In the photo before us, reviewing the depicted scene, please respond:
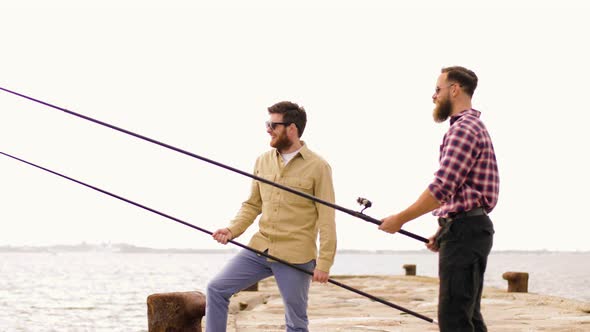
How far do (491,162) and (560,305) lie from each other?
651cm

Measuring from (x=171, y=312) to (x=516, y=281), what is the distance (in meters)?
8.28

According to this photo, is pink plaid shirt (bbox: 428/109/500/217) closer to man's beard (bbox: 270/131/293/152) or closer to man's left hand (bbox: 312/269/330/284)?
man's left hand (bbox: 312/269/330/284)

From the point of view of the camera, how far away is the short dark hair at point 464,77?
370 centimetres

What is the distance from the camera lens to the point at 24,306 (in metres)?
34.6

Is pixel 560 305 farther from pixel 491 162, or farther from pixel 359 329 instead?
pixel 491 162

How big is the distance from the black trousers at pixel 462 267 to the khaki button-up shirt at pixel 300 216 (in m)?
1.11

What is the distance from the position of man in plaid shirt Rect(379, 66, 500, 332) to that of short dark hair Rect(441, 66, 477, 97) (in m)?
0.15

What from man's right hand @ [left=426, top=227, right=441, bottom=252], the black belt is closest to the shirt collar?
the black belt

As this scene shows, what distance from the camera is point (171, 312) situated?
4754 millimetres

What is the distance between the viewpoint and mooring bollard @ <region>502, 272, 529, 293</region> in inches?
463

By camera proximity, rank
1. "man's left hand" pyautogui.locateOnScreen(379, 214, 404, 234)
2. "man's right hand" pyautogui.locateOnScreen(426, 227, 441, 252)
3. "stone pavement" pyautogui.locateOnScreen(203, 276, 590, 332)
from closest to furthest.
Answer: "man's left hand" pyautogui.locateOnScreen(379, 214, 404, 234)
"man's right hand" pyautogui.locateOnScreen(426, 227, 441, 252)
"stone pavement" pyautogui.locateOnScreen(203, 276, 590, 332)

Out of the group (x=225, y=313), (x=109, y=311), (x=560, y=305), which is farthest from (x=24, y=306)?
(x=225, y=313)

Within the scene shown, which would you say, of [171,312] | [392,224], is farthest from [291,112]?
[171,312]

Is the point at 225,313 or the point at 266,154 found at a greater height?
the point at 266,154
